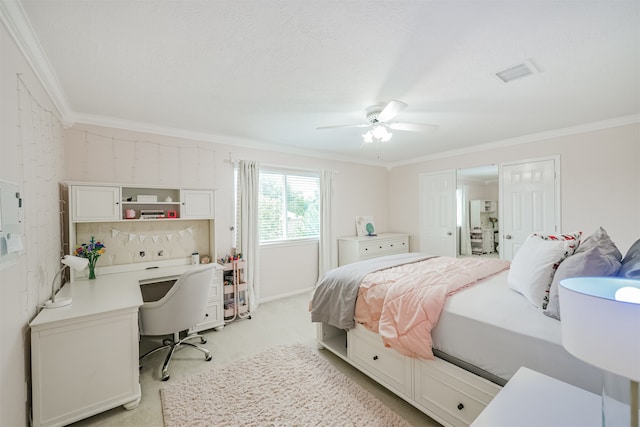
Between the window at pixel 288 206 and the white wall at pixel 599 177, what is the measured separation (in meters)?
3.04

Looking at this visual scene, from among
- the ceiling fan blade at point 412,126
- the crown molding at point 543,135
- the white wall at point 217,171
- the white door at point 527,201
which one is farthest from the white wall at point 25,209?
the white door at point 527,201

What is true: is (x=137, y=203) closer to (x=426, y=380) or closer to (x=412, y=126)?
(x=412, y=126)

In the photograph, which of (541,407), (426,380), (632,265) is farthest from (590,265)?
(426,380)

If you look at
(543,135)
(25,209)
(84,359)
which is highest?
(543,135)

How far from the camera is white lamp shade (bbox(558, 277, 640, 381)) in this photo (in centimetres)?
62

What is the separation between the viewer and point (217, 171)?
11.9 feet

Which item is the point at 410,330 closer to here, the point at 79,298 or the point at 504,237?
the point at 79,298

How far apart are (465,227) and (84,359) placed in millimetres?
5454

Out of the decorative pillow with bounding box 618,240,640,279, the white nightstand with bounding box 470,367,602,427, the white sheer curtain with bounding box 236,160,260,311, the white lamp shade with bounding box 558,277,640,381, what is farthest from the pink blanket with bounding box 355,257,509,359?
the white sheer curtain with bounding box 236,160,260,311

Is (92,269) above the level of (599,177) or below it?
below

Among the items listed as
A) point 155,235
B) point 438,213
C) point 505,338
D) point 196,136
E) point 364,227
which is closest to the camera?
point 505,338

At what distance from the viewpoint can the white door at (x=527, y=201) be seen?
3626mm

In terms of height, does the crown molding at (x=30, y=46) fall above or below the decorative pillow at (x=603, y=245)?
Result: above

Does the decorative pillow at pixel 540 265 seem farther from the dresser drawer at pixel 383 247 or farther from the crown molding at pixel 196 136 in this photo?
the crown molding at pixel 196 136
